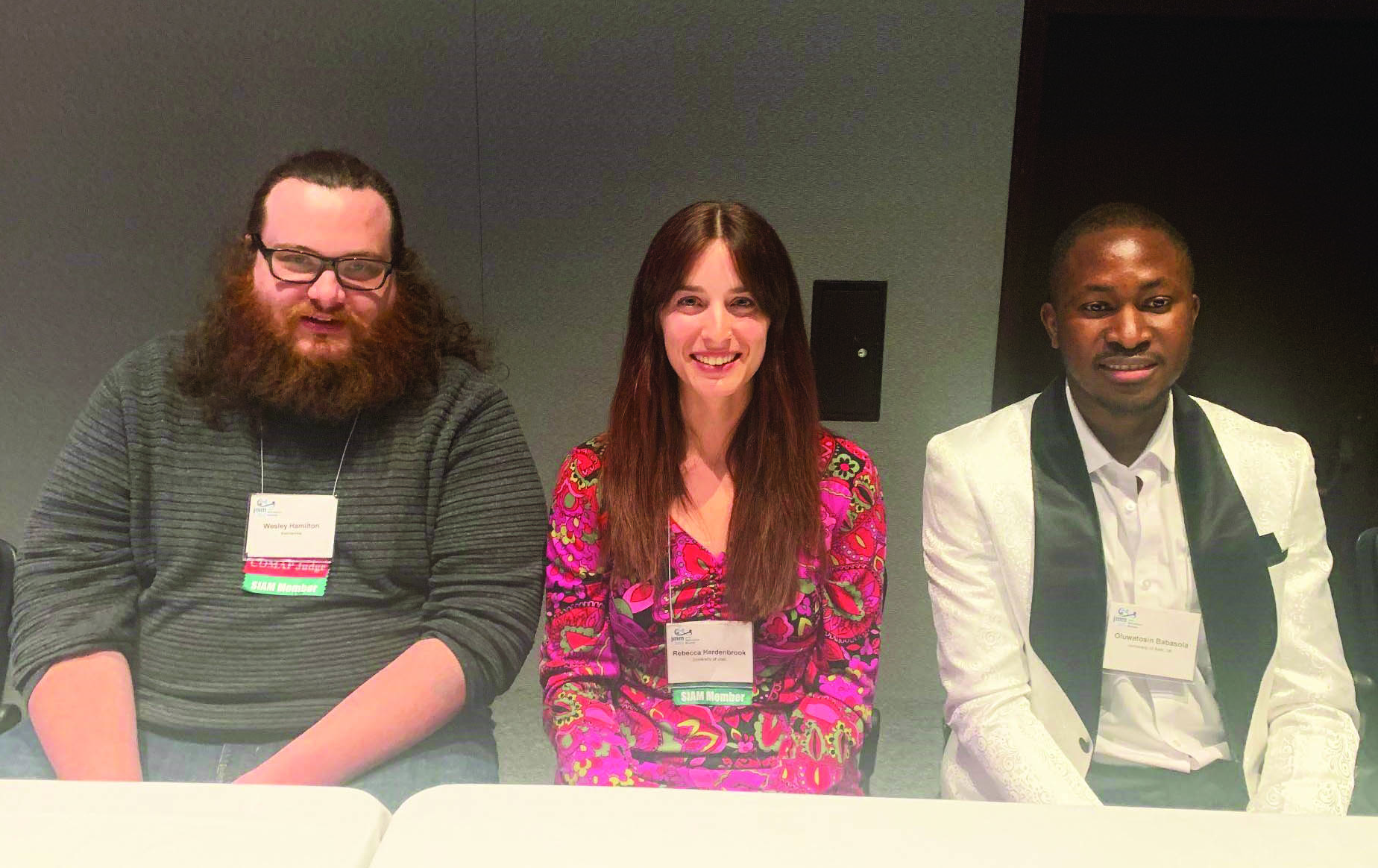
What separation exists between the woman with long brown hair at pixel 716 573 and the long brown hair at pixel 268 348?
0.35 meters

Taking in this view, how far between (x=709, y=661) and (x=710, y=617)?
71 mm

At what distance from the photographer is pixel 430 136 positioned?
5.21 ft

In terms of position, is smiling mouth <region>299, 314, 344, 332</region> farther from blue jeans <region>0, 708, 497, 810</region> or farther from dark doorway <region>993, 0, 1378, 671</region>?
Result: dark doorway <region>993, 0, 1378, 671</region>

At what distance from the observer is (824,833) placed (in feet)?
2.31

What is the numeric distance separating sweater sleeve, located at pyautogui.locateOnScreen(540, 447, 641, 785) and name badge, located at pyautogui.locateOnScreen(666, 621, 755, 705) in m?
0.12

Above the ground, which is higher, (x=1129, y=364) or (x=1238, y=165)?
(x=1238, y=165)

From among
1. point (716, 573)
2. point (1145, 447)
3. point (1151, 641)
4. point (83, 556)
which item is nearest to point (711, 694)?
point (716, 573)

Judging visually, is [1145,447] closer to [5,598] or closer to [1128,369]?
[1128,369]

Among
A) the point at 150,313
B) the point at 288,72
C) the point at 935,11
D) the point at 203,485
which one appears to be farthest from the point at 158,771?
the point at 935,11

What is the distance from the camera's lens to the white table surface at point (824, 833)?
26.4 inches

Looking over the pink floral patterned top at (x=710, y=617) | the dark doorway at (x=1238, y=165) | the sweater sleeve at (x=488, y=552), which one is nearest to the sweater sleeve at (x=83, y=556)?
the sweater sleeve at (x=488, y=552)

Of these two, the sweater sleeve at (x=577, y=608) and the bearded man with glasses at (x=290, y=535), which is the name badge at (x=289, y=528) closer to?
the bearded man with glasses at (x=290, y=535)

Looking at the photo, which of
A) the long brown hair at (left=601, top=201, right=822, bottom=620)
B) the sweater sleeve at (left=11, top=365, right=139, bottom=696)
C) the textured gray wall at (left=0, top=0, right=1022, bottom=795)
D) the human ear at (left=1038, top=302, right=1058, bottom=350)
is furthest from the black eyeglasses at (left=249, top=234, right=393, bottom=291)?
the human ear at (left=1038, top=302, right=1058, bottom=350)

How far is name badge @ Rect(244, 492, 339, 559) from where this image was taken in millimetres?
1587
